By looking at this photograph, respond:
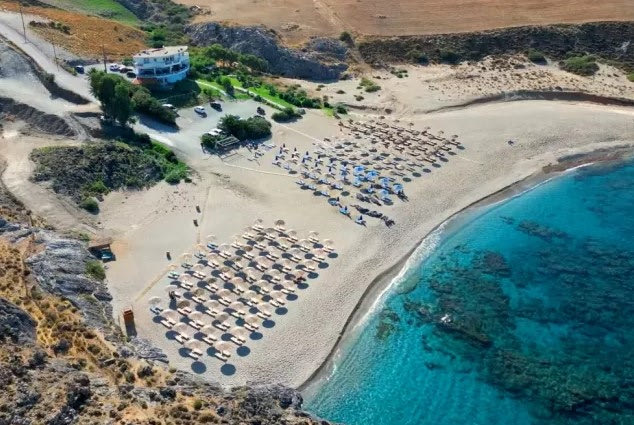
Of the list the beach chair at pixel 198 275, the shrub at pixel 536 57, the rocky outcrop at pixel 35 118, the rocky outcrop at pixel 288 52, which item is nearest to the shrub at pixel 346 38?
the rocky outcrop at pixel 288 52

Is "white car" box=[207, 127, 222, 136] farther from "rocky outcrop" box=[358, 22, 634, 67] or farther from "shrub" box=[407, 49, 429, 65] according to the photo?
"shrub" box=[407, 49, 429, 65]

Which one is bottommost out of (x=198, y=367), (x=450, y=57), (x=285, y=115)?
(x=198, y=367)

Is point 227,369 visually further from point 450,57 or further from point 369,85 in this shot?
point 450,57

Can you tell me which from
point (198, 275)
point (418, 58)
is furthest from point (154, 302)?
point (418, 58)

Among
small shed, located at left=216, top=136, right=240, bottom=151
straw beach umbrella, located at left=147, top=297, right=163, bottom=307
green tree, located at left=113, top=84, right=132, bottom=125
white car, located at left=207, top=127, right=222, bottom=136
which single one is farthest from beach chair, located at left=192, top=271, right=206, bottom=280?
green tree, located at left=113, top=84, right=132, bottom=125

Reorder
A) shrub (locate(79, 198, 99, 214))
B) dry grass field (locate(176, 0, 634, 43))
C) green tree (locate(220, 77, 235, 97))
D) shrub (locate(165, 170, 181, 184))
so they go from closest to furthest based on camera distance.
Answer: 1. shrub (locate(79, 198, 99, 214))
2. shrub (locate(165, 170, 181, 184))
3. green tree (locate(220, 77, 235, 97))
4. dry grass field (locate(176, 0, 634, 43))

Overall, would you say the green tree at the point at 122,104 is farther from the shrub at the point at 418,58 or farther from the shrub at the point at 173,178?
the shrub at the point at 418,58

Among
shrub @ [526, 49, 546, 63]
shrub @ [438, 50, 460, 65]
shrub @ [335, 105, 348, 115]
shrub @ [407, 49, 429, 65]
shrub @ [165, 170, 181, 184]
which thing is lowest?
shrub @ [165, 170, 181, 184]
